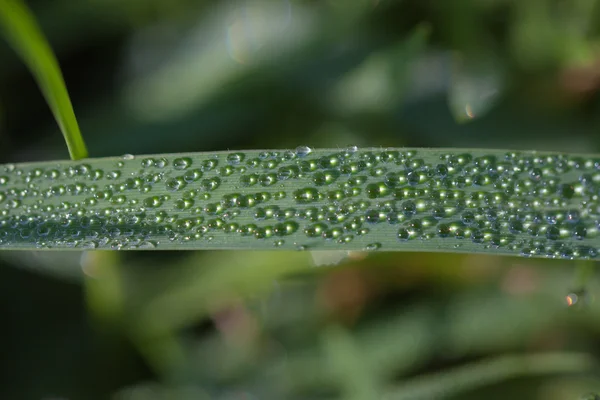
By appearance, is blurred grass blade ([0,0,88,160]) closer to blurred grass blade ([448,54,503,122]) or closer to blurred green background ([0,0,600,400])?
blurred green background ([0,0,600,400])

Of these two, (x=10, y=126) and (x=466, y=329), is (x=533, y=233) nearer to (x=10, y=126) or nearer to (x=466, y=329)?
(x=466, y=329)

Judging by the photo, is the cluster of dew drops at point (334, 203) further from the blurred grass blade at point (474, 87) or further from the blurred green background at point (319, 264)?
the blurred grass blade at point (474, 87)


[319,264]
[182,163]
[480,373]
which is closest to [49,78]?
[182,163]

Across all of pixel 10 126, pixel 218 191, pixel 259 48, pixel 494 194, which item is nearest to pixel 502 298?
pixel 494 194

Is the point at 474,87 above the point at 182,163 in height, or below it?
above

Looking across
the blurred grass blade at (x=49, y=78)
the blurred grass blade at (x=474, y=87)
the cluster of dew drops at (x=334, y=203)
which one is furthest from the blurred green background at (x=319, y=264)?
the blurred grass blade at (x=49, y=78)

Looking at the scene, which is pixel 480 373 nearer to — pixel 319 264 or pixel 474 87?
pixel 319 264
